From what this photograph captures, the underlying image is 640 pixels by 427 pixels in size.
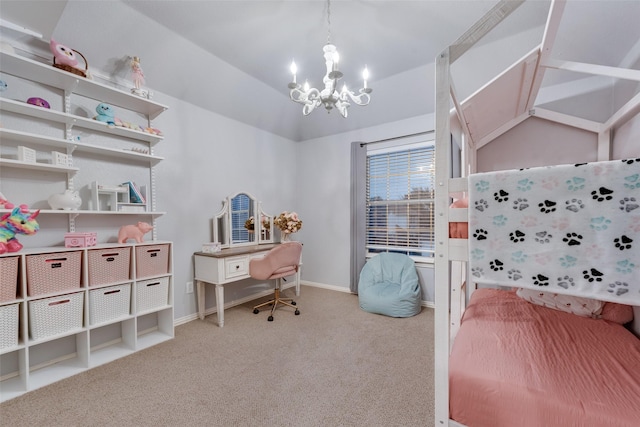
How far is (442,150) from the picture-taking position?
108 cm

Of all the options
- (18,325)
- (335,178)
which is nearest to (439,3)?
(335,178)

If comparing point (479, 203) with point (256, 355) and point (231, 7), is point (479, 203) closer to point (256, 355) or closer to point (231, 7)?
point (256, 355)

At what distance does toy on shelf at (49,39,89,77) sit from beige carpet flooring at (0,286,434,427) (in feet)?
7.37

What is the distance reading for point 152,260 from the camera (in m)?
2.41

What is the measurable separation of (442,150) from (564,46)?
2.26m

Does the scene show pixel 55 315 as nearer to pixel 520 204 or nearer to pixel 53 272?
pixel 53 272

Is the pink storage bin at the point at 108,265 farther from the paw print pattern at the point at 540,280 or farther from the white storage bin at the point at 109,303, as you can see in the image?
the paw print pattern at the point at 540,280

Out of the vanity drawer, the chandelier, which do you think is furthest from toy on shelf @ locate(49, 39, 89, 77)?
the vanity drawer

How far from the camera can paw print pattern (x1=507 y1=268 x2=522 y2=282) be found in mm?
980

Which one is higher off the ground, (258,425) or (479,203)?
(479,203)

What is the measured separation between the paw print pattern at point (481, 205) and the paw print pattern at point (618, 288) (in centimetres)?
43

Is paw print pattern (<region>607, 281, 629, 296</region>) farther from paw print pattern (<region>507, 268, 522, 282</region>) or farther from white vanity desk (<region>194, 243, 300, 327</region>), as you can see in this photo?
white vanity desk (<region>194, 243, 300, 327</region>)

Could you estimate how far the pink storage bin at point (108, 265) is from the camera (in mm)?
2072

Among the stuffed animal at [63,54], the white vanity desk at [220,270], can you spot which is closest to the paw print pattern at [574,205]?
the white vanity desk at [220,270]
